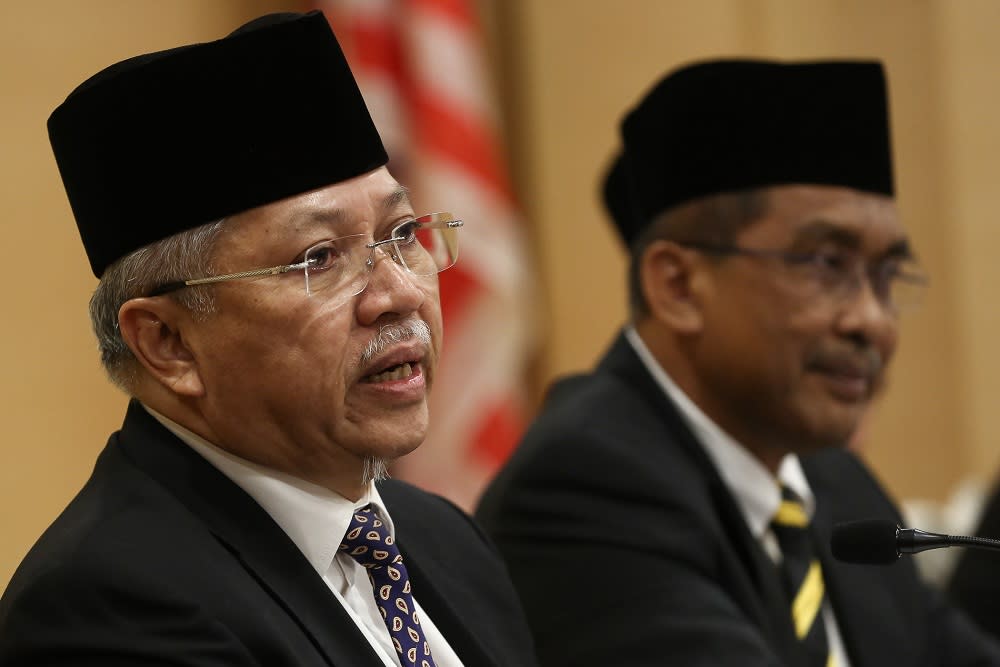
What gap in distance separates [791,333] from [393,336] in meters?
1.10

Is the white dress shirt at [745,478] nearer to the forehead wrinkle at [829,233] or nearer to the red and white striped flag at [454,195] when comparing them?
the forehead wrinkle at [829,233]

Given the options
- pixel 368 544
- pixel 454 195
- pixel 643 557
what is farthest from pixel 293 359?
pixel 454 195

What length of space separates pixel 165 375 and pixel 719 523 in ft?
3.78

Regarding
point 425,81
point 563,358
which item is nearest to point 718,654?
point 425,81

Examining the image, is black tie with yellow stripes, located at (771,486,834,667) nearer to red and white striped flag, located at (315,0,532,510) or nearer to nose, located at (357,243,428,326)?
nose, located at (357,243,428,326)

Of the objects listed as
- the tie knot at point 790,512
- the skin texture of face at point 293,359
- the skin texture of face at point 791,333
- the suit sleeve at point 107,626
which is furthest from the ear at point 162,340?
the tie knot at point 790,512

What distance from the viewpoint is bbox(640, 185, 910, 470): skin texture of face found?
262 cm

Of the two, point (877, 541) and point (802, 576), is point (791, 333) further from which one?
point (877, 541)

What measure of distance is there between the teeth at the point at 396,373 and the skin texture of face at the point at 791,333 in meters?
1.03

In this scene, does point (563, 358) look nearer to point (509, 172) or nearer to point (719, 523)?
point (509, 172)

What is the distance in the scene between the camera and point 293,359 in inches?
66.7

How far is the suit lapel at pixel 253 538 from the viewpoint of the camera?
1616mm

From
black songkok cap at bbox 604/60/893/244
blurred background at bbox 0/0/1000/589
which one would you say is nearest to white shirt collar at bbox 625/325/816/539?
black songkok cap at bbox 604/60/893/244

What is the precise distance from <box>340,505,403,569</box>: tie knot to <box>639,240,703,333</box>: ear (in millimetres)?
1087
